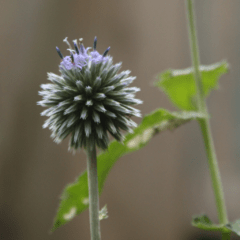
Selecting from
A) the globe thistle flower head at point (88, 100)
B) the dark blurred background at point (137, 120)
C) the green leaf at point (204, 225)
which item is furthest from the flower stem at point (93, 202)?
the dark blurred background at point (137, 120)

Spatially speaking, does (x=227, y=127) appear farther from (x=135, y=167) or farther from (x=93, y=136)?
(x=93, y=136)

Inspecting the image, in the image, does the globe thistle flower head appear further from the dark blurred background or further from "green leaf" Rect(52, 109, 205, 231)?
the dark blurred background

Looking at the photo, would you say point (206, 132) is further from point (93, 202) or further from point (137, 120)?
point (137, 120)

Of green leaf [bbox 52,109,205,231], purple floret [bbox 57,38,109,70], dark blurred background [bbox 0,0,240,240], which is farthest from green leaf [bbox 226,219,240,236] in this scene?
dark blurred background [bbox 0,0,240,240]

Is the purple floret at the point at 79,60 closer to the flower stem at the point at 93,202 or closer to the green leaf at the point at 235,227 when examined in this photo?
the flower stem at the point at 93,202

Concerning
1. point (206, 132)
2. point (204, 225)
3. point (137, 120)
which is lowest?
point (204, 225)

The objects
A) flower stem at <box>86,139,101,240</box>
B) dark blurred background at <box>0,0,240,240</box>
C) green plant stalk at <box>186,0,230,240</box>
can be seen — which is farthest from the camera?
dark blurred background at <box>0,0,240,240</box>

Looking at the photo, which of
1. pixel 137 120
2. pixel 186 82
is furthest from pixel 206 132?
pixel 137 120

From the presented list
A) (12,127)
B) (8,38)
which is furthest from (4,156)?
(8,38)
